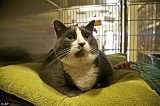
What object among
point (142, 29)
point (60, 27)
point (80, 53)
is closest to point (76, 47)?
point (80, 53)

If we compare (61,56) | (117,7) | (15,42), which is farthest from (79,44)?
(117,7)

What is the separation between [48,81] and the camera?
0.75 metres

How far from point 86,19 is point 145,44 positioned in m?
0.46

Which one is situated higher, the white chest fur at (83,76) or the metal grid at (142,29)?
the metal grid at (142,29)

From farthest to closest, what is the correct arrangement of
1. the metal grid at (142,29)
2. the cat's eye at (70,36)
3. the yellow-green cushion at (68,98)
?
the metal grid at (142,29)
the cat's eye at (70,36)
the yellow-green cushion at (68,98)

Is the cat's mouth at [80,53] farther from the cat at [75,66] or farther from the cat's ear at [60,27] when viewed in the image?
the cat's ear at [60,27]

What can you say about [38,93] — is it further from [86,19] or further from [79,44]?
[86,19]

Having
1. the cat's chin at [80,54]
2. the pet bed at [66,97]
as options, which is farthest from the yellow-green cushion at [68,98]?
the cat's chin at [80,54]

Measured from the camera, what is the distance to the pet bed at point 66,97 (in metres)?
0.63

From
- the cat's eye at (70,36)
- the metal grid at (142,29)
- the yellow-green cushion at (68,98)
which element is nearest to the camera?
the yellow-green cushion at (68,98)

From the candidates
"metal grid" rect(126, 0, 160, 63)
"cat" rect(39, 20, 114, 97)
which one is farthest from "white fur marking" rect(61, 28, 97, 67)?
"metal grid" rect(126, 0, 160, 63)

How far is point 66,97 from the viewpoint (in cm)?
67

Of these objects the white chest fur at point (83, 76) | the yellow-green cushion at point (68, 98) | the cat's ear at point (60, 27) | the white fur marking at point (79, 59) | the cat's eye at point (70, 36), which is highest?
the cat's ear at point (60, 27)

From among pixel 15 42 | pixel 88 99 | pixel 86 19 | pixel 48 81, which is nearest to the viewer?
pixel 88 99
